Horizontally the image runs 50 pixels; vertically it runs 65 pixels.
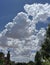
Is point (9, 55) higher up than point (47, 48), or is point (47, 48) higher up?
point (9, 55)

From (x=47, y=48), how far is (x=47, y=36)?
2.58 meters

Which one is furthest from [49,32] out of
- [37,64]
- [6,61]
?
[6,61]

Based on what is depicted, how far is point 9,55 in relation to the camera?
136375 mm

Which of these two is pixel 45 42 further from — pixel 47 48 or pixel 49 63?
pixel 49 63

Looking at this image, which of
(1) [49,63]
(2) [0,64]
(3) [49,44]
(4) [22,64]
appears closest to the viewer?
(1) [49,63]

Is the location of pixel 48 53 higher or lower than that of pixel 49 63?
higher

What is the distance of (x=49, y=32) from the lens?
68.4 m

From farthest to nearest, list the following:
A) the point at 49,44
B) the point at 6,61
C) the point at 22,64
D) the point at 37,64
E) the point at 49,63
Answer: the point at 22,64 → the point at 6,61 → the point at 37,64 → the point at 49,44 → the point at 49,63

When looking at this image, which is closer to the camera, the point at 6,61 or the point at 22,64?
the point at 6,61

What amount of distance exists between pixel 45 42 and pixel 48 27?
146 inches

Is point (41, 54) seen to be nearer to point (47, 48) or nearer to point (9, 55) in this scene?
point (47, 48)

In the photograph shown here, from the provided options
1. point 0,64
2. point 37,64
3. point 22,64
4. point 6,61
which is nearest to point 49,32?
point 37,64

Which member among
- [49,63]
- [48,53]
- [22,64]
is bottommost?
[49,63]

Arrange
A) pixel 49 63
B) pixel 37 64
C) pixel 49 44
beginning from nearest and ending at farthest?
pixel 49 63 < pixel 49 44 < pixel 37 64
